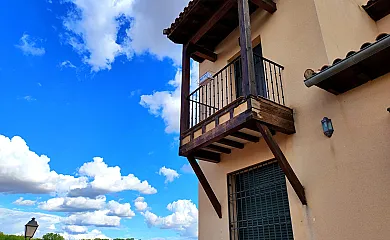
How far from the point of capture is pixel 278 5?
5.49 m

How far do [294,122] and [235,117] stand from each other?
99 centimetres

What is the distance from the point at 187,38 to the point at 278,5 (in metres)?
2.02

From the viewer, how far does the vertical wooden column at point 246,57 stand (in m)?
4.20

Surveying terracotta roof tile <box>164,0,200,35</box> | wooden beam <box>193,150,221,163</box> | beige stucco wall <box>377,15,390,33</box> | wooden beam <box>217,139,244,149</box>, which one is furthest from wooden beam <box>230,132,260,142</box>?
beige stucco wall <box>377,15,390,33</box>

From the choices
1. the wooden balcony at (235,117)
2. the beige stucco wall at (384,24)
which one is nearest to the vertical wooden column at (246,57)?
the wooden balcony at (235,117)

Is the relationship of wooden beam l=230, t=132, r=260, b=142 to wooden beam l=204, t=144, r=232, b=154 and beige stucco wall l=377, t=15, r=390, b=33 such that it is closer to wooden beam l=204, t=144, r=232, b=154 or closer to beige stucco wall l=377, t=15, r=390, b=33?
wooden beam l=204, t=144, r=232, b=154

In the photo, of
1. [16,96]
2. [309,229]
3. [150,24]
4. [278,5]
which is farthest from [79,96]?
[309,229]

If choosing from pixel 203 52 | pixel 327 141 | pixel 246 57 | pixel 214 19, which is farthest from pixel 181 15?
pixel 327 141

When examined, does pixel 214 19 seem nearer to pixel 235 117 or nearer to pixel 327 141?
pixel 235 117

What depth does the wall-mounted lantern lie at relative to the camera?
4004 millimetres

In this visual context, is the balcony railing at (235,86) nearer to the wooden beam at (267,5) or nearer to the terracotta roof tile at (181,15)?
the wooden beam at (267,5)

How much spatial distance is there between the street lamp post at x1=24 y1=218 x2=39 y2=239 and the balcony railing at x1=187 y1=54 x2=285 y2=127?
5.69 metres

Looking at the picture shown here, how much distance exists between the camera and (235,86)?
628cm

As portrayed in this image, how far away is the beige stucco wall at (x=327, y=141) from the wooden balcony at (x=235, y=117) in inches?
7.5
